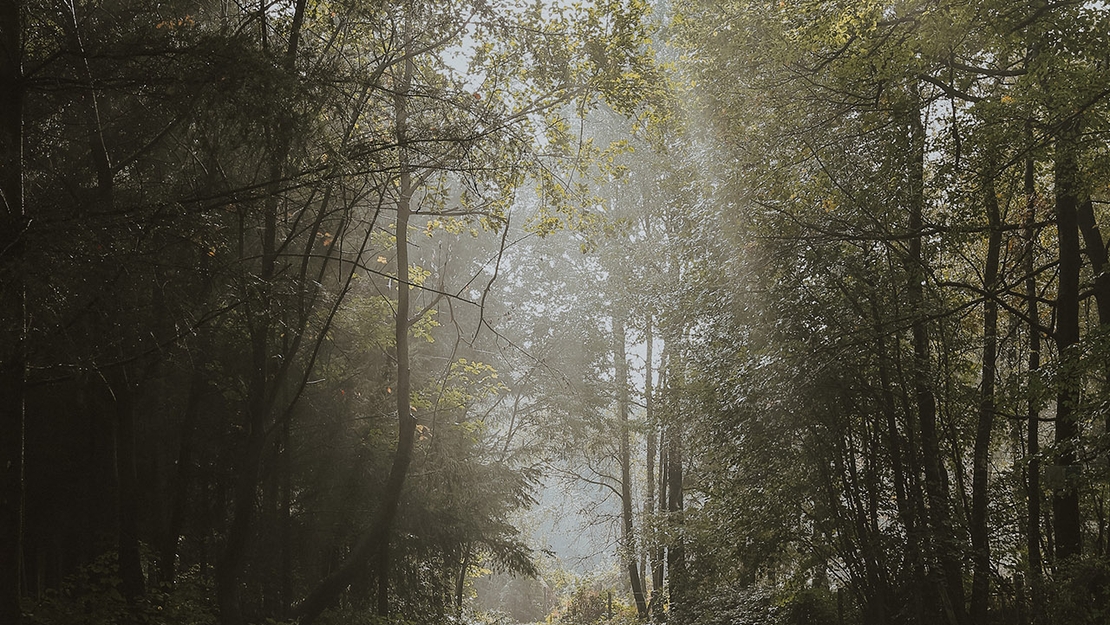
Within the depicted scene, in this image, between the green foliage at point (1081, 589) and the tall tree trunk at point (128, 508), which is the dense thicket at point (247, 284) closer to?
the tall tree trunk at point (128, 508)

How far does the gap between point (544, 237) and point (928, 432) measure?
4.53 metres

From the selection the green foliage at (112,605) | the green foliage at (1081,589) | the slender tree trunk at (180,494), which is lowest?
the green foliage at (112,605)

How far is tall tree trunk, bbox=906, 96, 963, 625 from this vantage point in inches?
279

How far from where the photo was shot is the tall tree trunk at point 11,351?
4.31 metres

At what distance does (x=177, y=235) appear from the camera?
180 inches

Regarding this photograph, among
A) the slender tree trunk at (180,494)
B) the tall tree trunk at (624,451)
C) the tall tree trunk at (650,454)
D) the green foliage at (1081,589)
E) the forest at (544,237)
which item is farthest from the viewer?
the tall tree trunk at (624,451)

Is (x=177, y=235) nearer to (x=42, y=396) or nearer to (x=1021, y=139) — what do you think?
(x=42, y=396)

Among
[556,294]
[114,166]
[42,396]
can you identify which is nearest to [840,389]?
[114,166]

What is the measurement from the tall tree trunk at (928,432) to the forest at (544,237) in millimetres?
53

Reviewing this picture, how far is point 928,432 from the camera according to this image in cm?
773

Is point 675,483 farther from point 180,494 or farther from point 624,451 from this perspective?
point 180,494

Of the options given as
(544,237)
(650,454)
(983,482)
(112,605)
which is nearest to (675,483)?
(650,454)

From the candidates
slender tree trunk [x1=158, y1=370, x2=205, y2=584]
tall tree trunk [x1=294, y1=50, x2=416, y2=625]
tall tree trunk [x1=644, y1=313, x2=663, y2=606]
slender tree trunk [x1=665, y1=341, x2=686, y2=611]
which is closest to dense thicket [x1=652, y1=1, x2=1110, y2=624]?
slender tree trunk [x1=665, y1=341, x2=686, y2=611]

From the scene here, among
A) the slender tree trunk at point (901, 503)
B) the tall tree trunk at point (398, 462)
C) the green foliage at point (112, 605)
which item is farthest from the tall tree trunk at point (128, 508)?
the slender tree trunk at point (901, 503)
